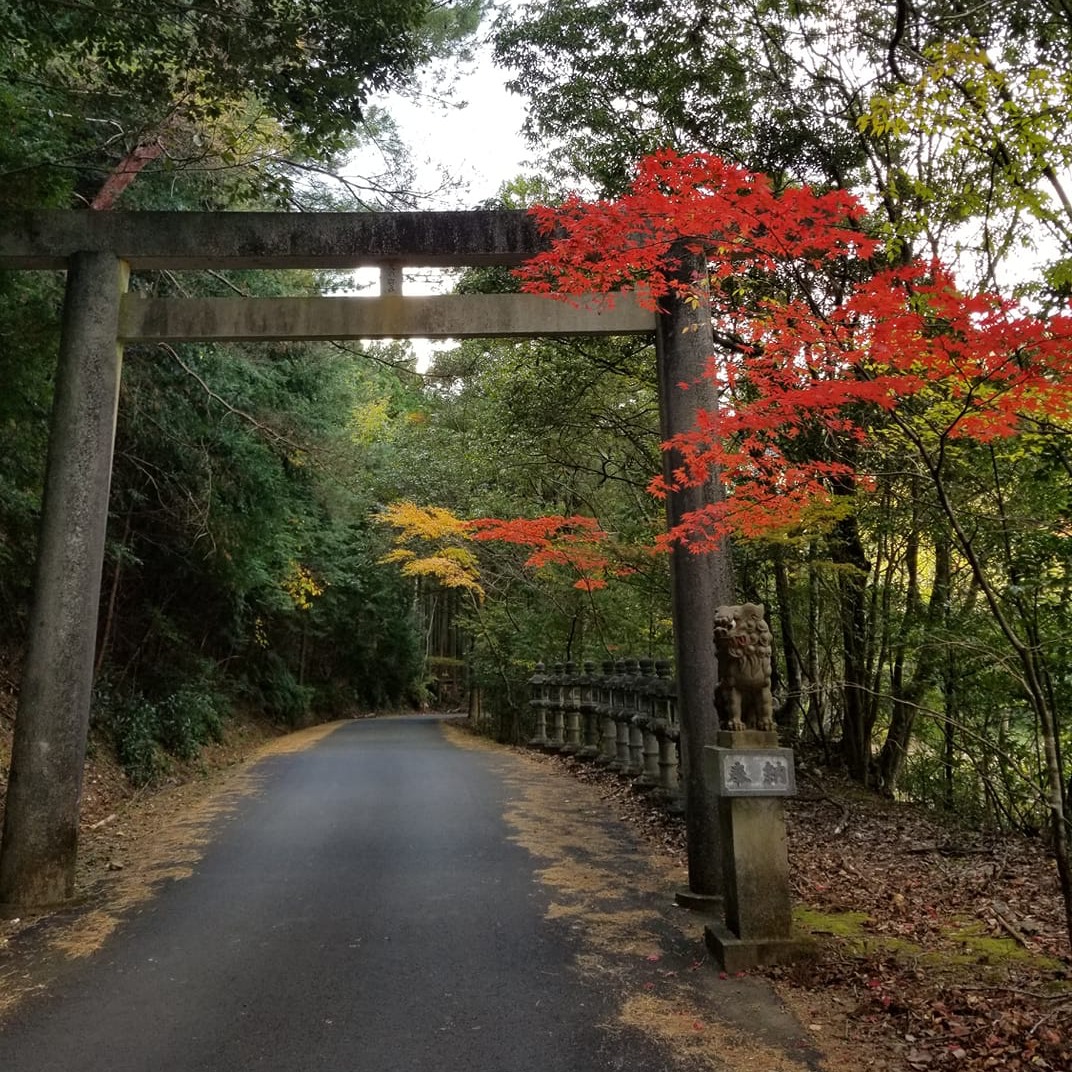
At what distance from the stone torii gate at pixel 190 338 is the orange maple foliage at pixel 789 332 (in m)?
0.21

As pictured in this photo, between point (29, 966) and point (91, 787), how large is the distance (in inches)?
193

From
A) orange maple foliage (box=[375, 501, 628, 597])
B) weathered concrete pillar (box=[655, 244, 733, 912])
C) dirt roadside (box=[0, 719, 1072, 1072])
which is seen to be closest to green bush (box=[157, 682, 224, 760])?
dirt roadside (box=[0, 719, 1072, 1072])

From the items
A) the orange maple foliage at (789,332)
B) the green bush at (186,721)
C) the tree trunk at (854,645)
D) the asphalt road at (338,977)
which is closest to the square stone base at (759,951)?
the asphalt road at (338,977)

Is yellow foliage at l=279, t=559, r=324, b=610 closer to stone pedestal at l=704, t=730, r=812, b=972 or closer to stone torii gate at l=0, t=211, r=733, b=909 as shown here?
stone torii gate at l=0, t=211, r=733, b=909

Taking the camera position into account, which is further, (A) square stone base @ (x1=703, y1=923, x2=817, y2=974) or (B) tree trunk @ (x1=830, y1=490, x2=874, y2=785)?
(B) tree trunk @ (x1=830, y1=490, x2=874, y2=785)

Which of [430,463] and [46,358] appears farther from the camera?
[430,463]

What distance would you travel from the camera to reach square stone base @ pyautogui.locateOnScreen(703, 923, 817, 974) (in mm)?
3996

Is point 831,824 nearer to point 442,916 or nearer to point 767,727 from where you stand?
point 767,727

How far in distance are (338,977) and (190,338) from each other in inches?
178

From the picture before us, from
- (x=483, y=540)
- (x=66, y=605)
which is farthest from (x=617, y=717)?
(x=66, y=605)

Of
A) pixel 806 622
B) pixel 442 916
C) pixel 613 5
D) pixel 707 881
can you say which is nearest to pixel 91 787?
pixel 442 916

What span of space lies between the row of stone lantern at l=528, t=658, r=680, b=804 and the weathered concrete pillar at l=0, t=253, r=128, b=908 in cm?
529

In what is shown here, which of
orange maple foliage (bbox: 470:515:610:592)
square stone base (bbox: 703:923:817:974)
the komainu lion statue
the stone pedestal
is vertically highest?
orange maple foliage (bbox: 470:515:610:592)

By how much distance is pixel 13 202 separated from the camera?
543 cm
